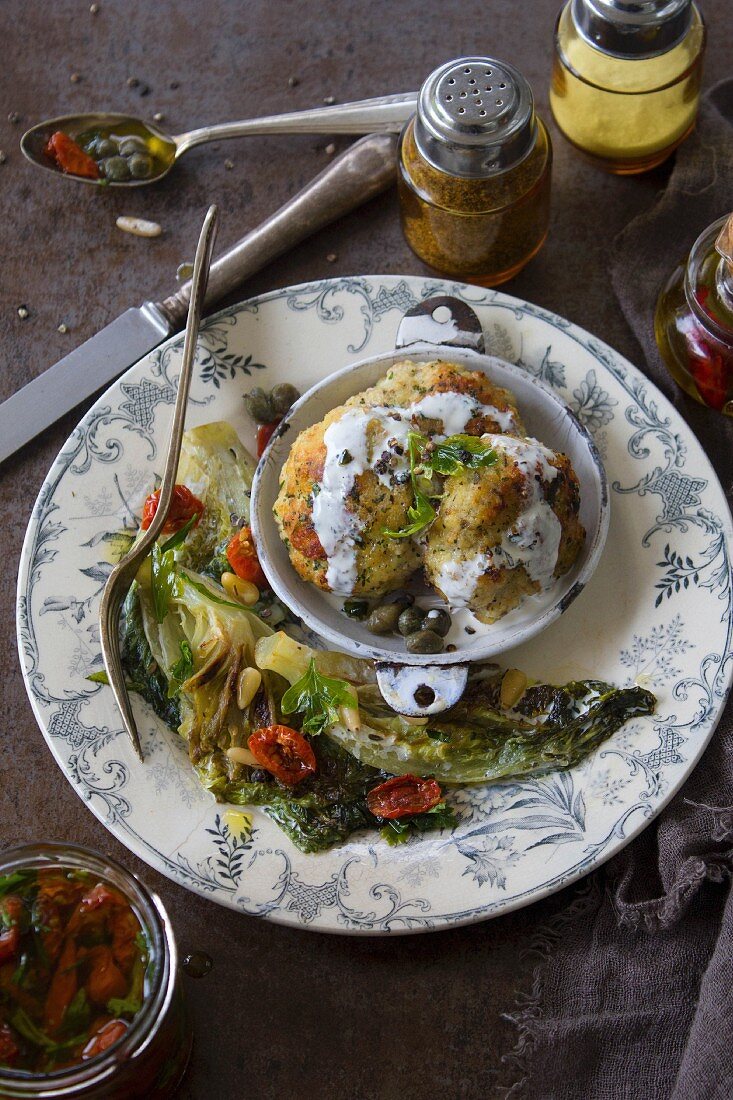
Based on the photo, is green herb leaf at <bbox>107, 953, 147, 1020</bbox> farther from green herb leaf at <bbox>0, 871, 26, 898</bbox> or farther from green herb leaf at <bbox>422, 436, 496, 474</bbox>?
green herb leaf at <bbox>422, 436, 496, 474</bbox>

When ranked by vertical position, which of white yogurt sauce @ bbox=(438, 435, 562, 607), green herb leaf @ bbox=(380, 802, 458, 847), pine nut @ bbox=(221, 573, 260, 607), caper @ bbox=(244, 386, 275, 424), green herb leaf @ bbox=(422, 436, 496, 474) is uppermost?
green herb leaf @ bbox=(422, 436, 496, 474)

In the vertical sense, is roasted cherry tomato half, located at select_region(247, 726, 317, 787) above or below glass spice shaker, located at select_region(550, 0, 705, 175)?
below

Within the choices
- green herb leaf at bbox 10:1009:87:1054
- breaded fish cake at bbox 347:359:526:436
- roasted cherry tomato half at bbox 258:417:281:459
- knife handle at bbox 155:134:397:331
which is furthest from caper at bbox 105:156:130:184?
green herb leaf at bbox 10:1009:87:1054

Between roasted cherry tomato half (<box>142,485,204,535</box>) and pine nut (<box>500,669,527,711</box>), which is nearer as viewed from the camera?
pine nut (<box>500,669,527,711</box>)

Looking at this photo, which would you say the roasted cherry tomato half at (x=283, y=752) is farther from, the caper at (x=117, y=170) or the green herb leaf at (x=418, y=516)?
the caper at (x=117, y=170)

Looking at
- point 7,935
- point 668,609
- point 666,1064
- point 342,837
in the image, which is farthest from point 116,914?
point 668,609

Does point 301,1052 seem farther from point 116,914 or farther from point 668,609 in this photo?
point 668,609

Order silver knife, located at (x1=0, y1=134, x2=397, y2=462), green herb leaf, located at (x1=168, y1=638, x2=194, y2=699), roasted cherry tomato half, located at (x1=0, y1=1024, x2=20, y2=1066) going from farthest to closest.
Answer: silver knife, located at (x1=0, y1=134, x2=397, y2=462) < green herb leaf, located at (x1=168, y1=638, x2=194, y2=699) < roasted cherry tomato half, located at (x1=0, y1=1024, x2=20, y2=1066)
